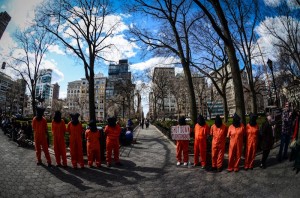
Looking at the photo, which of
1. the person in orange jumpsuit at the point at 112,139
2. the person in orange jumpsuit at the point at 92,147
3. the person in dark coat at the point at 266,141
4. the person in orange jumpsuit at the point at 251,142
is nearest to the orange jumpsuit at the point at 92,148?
the person in orange jumpsuit at the point at 92,147

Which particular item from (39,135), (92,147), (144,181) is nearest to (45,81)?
(39,135)

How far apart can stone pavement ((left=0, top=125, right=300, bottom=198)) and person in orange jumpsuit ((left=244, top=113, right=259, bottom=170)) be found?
0.29 m

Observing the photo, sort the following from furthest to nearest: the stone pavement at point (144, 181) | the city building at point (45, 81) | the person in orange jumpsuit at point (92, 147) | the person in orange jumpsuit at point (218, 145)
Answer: the city building at point (45, 81)
the person in orange jumpsuit at point (92, 147)
the person in orange jumpsuit at point (218, 145)
the stone pavement at point (144, 181)

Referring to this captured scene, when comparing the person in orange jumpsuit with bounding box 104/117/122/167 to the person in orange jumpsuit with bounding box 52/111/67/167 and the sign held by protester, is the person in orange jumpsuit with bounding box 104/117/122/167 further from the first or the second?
the sign held by protester

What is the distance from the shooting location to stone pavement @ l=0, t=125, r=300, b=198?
463cm

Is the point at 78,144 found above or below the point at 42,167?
above

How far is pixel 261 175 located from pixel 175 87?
1568 inches

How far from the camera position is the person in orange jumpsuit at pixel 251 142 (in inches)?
250

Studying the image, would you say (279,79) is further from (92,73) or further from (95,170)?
(95,170)

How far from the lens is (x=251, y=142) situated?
255 inches

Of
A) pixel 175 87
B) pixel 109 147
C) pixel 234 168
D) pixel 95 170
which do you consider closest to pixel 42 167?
pixel 95 170

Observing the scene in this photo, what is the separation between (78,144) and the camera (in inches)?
276

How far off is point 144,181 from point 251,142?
3643 millimetres

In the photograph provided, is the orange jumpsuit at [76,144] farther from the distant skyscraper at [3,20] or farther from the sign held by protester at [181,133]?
the distant skyscraper at [3,20]
